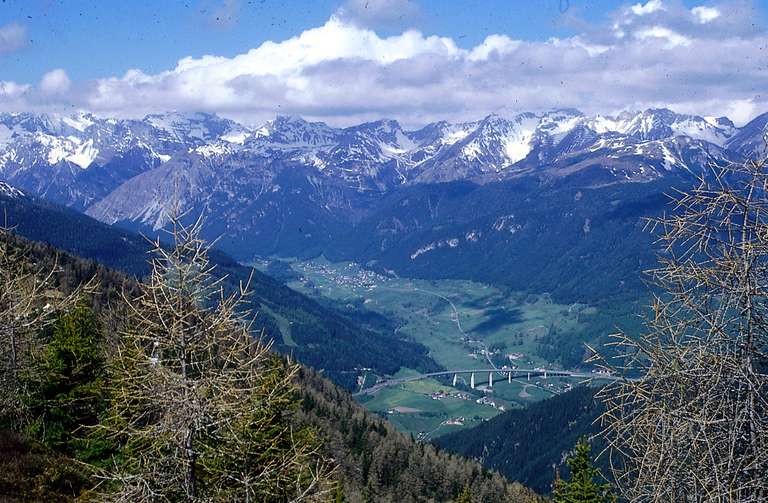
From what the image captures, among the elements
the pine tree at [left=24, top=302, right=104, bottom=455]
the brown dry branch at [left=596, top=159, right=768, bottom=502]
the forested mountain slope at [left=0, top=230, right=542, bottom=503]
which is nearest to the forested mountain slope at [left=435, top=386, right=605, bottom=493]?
the forested mountain slope at [left=0, top=230, right=542, bottom=503]

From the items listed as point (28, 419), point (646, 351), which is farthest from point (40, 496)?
point (646, 351)

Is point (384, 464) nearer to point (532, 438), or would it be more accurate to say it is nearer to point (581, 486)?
point (581, 486)

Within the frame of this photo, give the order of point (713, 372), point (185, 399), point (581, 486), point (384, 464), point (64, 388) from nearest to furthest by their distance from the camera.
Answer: point (713, 372), point (185, 399), point (64, 388), point (581, 486), point (384, 464)

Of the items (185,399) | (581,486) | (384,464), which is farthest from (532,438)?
(185,399)

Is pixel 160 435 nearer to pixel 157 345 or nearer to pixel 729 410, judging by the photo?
pixel 157 345

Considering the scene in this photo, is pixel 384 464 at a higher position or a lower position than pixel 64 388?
lower

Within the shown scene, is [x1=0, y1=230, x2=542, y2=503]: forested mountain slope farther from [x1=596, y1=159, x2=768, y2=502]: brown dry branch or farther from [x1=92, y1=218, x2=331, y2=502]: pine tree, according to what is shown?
[x1=596, y1=159, x2=768, y2=502]: brown dry branch

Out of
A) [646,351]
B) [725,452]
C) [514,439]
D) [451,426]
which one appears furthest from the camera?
[451,426]

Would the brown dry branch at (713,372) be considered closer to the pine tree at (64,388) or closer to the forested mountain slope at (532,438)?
the pine tree at (64,388)
